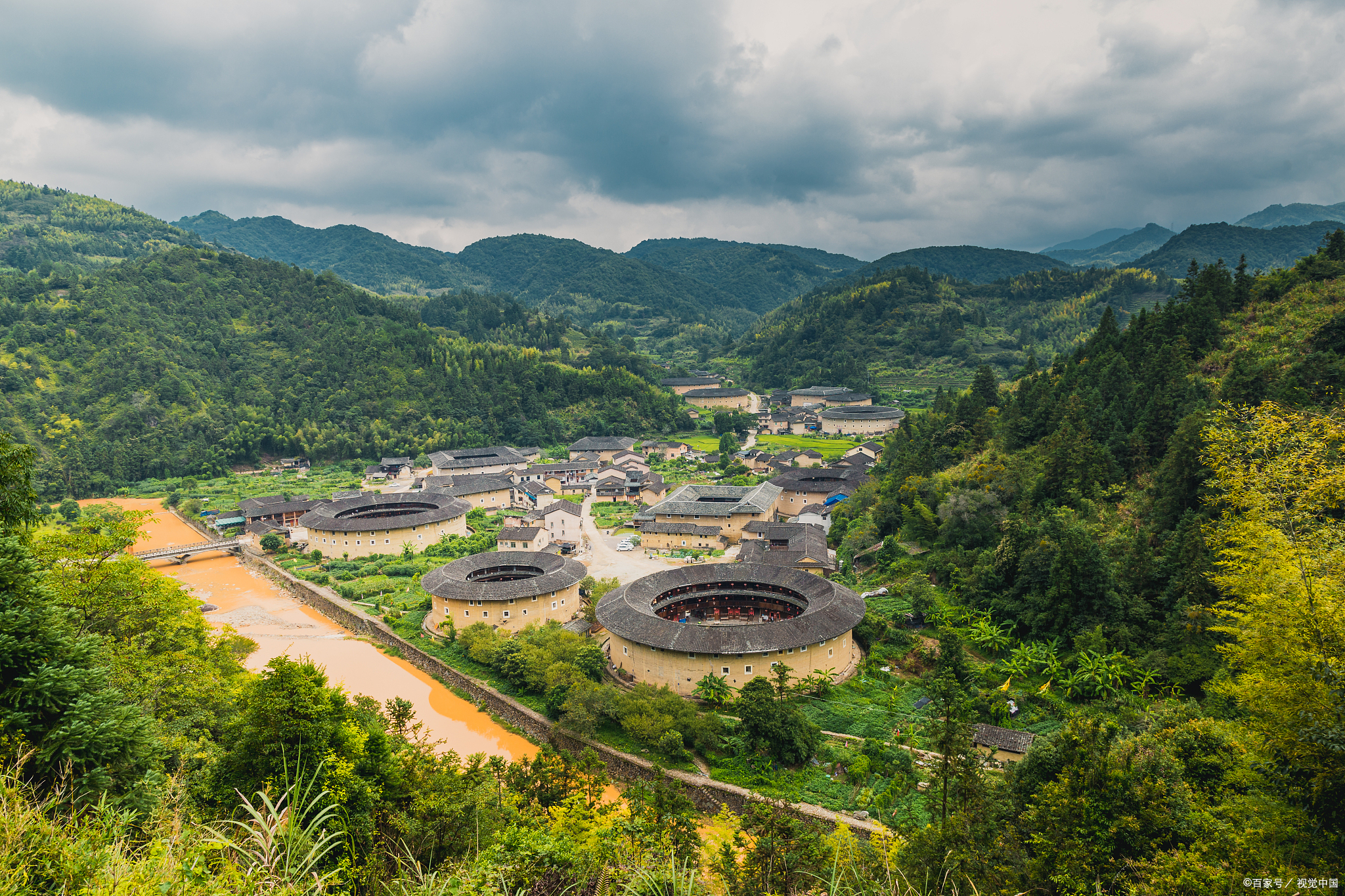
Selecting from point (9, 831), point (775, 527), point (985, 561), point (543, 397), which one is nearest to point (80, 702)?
point (9, 831)

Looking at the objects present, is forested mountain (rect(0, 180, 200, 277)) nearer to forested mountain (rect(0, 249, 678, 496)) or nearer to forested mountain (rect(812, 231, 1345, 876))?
forested mountain (rect(0, 249, 678, 496))

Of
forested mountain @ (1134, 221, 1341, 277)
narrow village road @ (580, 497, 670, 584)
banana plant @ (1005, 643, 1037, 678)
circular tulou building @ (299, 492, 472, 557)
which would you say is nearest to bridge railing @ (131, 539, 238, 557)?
circular tulou building @ (299, 492, 472, 557)

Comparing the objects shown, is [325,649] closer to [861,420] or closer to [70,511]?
[70,511]

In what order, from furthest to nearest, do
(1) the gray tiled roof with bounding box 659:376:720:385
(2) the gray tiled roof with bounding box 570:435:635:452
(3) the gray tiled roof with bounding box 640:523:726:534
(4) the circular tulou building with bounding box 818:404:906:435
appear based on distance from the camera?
(1) the gray tiled roof with bounding box 659:376:720:385
(4) the circular tulou building with bounding box 818:404:906:435
(2) the gray tiled roof with bounding box 570:435:635:452
(3) the gray tiled roof with bounding box 640:523:726:534

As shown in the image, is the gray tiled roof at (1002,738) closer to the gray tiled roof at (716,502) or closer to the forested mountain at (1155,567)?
the forested mountain at (1155,567)

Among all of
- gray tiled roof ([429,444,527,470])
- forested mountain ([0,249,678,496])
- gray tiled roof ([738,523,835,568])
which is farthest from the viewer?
gray tiled roof ([429,444,527,470])
